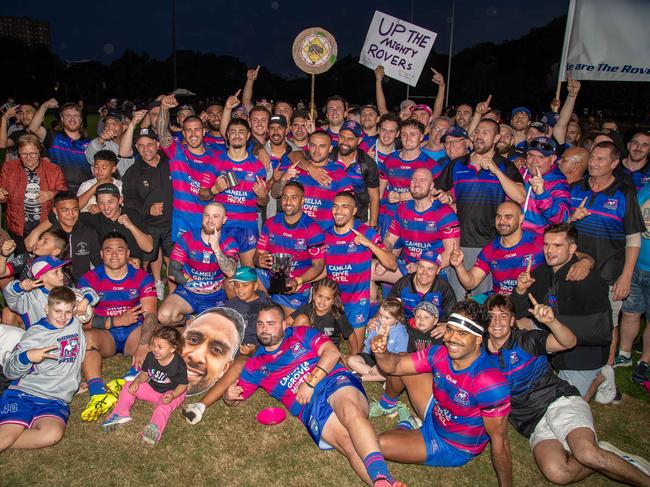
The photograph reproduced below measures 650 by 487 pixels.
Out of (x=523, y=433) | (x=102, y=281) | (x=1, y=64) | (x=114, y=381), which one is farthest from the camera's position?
(x=1, y=64)

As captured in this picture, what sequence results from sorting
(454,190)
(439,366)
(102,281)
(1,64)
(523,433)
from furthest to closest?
(1,64)
(454,190)
(102,281)
(523,433)
(439,366)

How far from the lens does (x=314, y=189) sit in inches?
296

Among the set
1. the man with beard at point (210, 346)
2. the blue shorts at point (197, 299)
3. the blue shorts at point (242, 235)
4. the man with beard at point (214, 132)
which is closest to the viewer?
the man with beard at point (210, 346)

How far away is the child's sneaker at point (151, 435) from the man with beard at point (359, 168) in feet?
14.5

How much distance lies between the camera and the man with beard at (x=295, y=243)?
6.78 metres

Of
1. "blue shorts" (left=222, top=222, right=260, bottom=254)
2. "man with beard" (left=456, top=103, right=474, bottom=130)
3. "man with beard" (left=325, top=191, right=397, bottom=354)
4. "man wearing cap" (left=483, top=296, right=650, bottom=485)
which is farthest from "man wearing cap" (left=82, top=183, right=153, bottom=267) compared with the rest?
"man with beard" (left=456, top=103, right=474, bottom=130)

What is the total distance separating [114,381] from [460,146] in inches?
234

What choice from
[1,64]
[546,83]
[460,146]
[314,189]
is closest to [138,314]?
[314,189]

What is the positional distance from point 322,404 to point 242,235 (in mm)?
3144

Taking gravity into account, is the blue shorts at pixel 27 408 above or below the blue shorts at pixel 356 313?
below

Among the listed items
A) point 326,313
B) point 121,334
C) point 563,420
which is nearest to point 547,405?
point 563,420

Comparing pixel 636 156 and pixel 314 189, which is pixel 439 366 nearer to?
pixel 314 189

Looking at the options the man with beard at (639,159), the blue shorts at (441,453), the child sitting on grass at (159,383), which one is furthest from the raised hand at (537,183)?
the child sitting on grass at (159,383)

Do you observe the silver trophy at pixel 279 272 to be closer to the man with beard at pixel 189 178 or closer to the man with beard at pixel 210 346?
the man with beard at pixel 210 346
